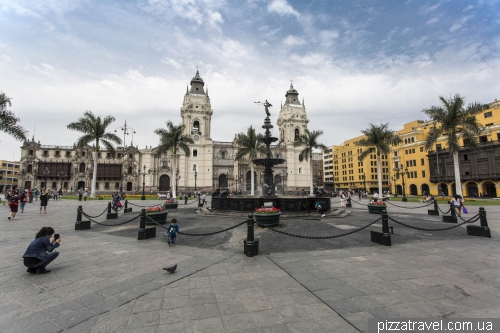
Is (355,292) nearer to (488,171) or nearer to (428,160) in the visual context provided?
(488,171)

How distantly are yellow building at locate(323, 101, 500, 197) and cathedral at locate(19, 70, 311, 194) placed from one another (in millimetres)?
16629

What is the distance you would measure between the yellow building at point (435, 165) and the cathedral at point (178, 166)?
16629 millimetres

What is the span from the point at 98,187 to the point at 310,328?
233 ft

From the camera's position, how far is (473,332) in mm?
3072

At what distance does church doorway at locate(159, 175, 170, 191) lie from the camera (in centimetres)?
5616

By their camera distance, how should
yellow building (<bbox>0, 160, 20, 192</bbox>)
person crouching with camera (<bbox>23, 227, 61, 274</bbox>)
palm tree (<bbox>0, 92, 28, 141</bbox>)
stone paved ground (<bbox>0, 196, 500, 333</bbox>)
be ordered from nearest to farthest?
stone paved ground (<bbox>0, 196, 500, 333</bbox>)
person crouching with camera (<bbox>23, 227, 61, 274</bbox>)
palm tree (<bbox>0, 92, 28, 141</bbox>)
yellow building (<bbox>0, 160, 20, 192</bbox>)

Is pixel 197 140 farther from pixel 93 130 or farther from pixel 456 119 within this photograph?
pixel 456 119

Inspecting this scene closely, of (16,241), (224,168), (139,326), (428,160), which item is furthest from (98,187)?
(428,160)

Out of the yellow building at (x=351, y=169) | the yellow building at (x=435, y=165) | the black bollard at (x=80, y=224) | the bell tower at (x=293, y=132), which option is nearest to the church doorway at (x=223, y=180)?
the bell tower at (x=293, y=132)

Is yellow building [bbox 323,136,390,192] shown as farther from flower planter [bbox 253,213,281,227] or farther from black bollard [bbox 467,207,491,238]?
flower planter [bbox 253,213,281,227]

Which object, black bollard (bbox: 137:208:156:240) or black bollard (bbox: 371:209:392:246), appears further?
black bollard (bbox: 137:208:156:240)

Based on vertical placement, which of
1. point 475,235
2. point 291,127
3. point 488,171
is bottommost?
point 475,235

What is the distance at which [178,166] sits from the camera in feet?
186

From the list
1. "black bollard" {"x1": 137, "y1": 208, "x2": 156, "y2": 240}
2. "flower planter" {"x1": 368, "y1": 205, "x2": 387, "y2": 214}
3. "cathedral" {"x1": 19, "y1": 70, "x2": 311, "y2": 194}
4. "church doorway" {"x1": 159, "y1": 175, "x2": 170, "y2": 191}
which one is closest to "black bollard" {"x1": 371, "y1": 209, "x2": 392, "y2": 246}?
"black bollard" {"x1": 137, "y1": 208, "x2": 156, "y2": 240}
